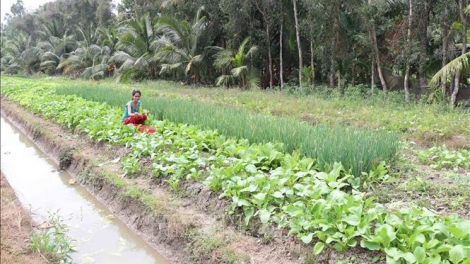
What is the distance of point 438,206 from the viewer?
11.2 ft

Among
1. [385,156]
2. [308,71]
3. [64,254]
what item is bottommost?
[64,254]

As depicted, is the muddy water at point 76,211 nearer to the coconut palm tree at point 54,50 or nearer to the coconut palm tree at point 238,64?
the coconut palm tree at point 238,64

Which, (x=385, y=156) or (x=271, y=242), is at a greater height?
(x=385, y=156)

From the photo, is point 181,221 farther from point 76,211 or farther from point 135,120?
point 135,120

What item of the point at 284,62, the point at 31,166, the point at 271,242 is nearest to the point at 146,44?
the point at 284,62

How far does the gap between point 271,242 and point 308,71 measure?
35.5ft

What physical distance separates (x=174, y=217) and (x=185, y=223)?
0.68ft

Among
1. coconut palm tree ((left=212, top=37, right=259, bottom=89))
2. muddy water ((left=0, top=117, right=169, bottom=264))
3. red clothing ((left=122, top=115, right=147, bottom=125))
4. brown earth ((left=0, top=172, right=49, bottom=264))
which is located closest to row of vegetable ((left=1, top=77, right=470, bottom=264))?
red clothing ((left=122, top=115, right=147, bottom=125))

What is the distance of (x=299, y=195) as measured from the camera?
356cm

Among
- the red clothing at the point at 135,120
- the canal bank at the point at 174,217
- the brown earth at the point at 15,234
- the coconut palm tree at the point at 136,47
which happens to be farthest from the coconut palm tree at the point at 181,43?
the brown earth at the point at 15,234

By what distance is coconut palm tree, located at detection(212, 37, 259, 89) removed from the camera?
1412cm

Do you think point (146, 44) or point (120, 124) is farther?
point (146, 44)

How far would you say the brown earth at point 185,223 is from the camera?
10.6 ft

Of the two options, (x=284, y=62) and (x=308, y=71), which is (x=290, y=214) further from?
(x=284, y=62)
